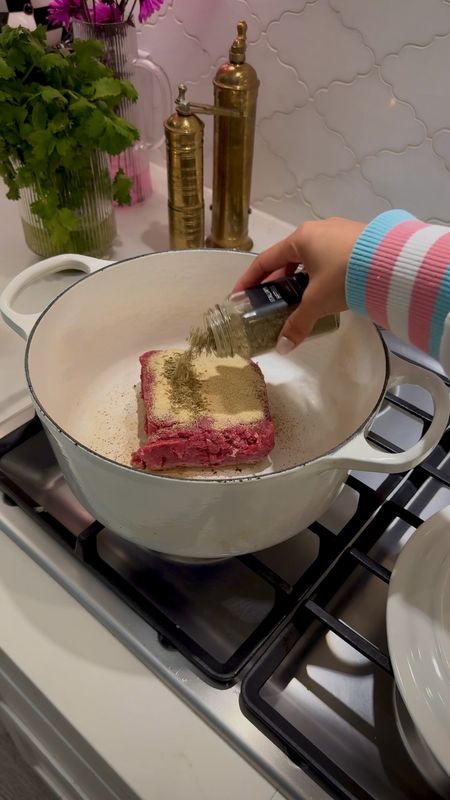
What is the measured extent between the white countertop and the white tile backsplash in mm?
594

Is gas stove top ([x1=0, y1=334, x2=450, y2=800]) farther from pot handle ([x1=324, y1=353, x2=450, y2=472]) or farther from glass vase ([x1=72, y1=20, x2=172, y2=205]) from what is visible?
glass vase ([x1=72, y1=20, x2=172, y2=205])

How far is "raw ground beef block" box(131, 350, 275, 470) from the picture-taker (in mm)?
577

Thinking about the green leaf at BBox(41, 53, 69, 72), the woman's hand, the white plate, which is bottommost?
the white plate

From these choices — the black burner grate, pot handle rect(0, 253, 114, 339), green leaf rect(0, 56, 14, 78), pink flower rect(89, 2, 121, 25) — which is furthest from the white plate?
pink flower rect(89, 2, 121, 25)

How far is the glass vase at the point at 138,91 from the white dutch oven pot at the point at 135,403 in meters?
0.29

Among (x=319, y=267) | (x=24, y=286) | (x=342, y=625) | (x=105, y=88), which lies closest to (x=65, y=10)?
(x=105, y=88)

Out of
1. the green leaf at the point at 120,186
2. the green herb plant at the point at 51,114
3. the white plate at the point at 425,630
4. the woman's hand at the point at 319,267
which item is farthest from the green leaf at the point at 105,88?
the white plate at the point at 425,630

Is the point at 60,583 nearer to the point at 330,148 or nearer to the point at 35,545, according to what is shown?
the point at 35,545

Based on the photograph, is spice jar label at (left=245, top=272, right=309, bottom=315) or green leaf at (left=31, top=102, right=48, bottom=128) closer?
spice jar label at (left=245, top=272, right=309, bottom=315)

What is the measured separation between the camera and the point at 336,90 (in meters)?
0.76

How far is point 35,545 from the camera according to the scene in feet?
1.83

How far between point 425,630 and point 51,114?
2.02 feet

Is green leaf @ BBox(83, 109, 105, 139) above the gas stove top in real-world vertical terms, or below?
above

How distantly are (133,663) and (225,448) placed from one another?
0.20m
